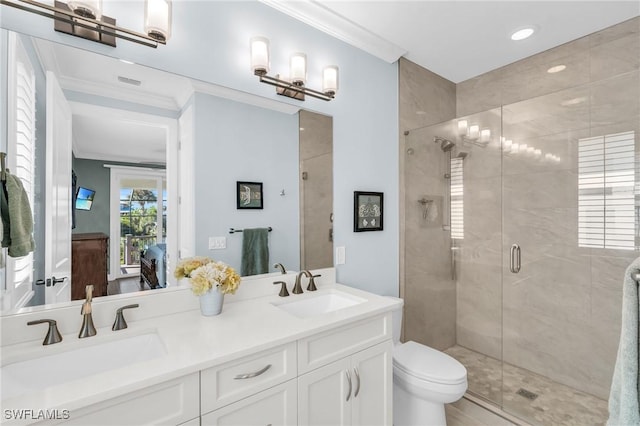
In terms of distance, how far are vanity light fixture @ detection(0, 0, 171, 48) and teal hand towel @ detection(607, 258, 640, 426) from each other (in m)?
1.87

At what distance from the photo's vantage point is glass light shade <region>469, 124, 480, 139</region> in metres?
2.55

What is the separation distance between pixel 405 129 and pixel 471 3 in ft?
3.01

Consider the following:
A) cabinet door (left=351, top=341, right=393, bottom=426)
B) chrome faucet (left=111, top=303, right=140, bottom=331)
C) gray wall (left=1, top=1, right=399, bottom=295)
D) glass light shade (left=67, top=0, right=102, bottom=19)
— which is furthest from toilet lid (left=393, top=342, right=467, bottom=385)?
glass light shade (left=67, top=0, right=102, bottom=19)

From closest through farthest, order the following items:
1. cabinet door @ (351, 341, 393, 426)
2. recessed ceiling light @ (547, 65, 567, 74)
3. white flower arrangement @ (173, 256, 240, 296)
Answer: white flower arrangement @ (173, 256, 240, 296) → cabinet door @ (351, 341, 393, 426) → recessed ceiling light @ (547, 65, 567, 74)

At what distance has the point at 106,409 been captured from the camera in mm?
823

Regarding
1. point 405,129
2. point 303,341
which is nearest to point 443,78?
point 405,129

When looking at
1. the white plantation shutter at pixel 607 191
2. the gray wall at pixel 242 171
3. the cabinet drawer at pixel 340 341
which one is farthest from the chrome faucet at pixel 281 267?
the white plantation shutter at pixel 607 191

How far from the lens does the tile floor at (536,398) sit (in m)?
1.98

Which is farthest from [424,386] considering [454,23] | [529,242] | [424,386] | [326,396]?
[454,23]

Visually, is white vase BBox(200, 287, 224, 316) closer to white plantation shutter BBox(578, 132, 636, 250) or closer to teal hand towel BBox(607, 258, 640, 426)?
teal hand towel BBox(607, 258, 640, 426)

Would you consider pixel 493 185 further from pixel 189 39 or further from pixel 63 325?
pixel 63 325

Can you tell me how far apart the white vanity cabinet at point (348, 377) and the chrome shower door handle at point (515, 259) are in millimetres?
1579

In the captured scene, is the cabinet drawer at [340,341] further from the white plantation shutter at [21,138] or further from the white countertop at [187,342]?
the white plantation shutter at [21,138]

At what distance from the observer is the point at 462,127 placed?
261 cm
